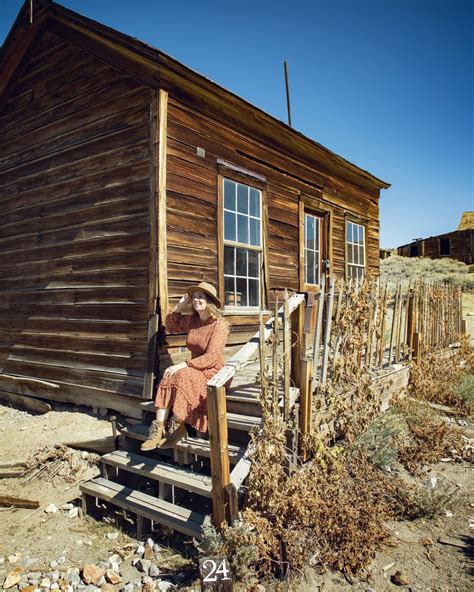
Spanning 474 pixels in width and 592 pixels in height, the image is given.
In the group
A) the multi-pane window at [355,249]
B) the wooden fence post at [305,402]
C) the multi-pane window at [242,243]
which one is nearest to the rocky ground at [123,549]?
the wooden fence post at [305,402]

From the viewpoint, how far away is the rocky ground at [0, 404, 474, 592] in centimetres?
283

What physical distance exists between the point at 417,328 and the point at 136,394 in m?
4.52

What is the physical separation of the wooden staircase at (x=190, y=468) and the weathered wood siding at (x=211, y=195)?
4.55ft

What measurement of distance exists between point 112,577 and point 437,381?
5.59 m

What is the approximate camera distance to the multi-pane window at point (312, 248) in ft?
27.9

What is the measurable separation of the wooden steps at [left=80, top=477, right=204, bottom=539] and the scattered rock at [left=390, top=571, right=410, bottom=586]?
1.38 meters

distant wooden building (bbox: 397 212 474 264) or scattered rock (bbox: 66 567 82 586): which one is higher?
distant wooden building (bbox: 397 212 474 264)

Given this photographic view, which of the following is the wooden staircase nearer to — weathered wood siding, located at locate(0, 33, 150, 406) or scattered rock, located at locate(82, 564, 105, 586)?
scattered rock, located at locate(82, 564, 105, 586)

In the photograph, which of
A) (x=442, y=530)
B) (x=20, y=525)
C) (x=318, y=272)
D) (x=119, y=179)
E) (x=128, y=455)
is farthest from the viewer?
(x=318, y=272)

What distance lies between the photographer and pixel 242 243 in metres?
6.69

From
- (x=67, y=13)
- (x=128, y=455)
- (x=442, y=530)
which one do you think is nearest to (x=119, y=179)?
(x=67, y=13)

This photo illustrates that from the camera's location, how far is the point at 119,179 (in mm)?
5711

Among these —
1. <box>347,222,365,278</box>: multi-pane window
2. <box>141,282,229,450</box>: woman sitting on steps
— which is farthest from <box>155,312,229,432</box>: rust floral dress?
<box>347,222,365,278</box>: multi-pane window

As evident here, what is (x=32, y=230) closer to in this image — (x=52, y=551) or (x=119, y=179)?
(x=119, y=179)
